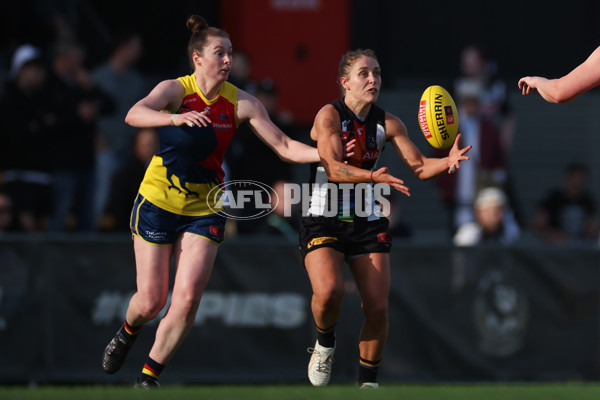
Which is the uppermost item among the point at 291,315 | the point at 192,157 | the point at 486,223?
the point at 192,157

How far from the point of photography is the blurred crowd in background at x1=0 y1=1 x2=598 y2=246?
11.0 meters

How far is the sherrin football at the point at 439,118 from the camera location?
7312 millimetres

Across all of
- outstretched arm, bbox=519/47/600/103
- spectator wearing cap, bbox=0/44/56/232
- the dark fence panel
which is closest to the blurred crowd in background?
spectator wearing cap, bbox=0/44/56/232

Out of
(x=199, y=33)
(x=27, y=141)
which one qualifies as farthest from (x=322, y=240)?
(x=27, y=141)

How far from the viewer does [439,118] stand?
7.31 m

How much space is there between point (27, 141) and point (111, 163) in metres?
1.85

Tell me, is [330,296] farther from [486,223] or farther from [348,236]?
[486,223]

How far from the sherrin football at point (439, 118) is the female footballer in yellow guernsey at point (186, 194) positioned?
0.85m

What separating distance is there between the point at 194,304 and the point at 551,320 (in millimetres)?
4949

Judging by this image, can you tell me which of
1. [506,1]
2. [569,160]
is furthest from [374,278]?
[506,1]

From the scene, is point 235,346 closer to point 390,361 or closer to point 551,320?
point 390,361

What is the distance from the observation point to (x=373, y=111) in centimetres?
766

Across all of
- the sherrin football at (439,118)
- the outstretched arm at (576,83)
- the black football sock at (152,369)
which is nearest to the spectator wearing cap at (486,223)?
the sherrin football at (439,118)

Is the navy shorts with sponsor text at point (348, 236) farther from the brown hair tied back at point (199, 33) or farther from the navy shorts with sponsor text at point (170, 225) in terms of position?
the brown hair tied back at point (199, 33)
